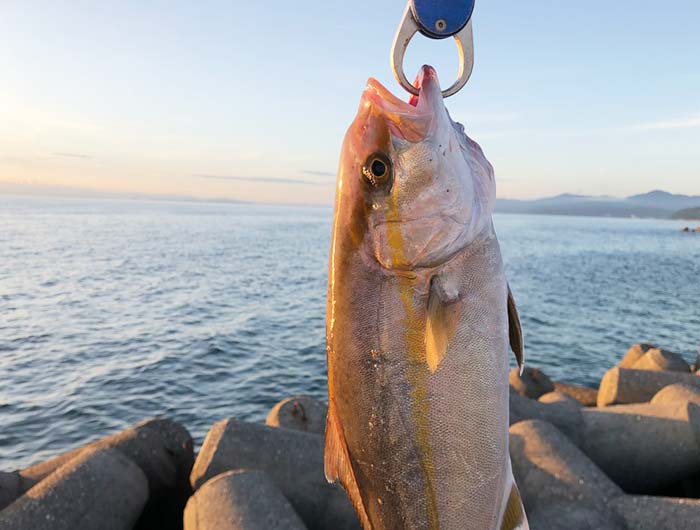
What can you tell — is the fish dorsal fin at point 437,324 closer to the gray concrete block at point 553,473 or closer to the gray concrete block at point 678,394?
the gray concrete block at point 553,473

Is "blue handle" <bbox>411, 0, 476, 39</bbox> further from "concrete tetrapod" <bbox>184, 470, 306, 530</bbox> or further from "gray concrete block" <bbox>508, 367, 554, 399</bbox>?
"gray concrete block" <bbox>508, 367, 554, 399</bbox>

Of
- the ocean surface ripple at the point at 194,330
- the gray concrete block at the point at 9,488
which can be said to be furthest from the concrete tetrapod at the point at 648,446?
the ocean surface ripple at the point at 194,330

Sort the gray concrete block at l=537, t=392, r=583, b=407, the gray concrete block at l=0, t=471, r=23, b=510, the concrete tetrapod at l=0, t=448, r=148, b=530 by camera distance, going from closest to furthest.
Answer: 1. the concrete tetrapod at l=0, t=448, r=148, b=530
2. the gray concrete block at l=0, t=471, r=23, b=510
3. the gray concrete block at l=537, t=392, r=583, b=407

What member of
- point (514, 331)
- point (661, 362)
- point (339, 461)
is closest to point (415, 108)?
point (514, 331)

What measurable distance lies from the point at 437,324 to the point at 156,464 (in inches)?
266

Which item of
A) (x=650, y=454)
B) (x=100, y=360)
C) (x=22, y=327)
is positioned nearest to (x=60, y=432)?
(x=100, y=360)

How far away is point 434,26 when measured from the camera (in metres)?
2.69

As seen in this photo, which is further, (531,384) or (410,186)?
(531,384)

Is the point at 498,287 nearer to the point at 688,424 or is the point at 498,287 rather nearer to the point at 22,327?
the point at 688,424

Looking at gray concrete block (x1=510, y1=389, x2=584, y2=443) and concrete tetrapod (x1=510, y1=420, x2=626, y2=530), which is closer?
concrete tetrapod (x1=510, y1=420, x2=626, y2=530)

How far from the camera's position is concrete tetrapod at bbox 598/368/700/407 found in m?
11.0

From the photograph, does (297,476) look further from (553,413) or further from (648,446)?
(648,446)

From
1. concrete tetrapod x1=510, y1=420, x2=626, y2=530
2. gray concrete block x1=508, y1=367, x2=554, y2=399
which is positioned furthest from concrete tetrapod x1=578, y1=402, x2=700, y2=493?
gray concrete block x1=508, y1=367, x2=554, y2=399

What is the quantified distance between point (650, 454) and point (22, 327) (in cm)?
2268
